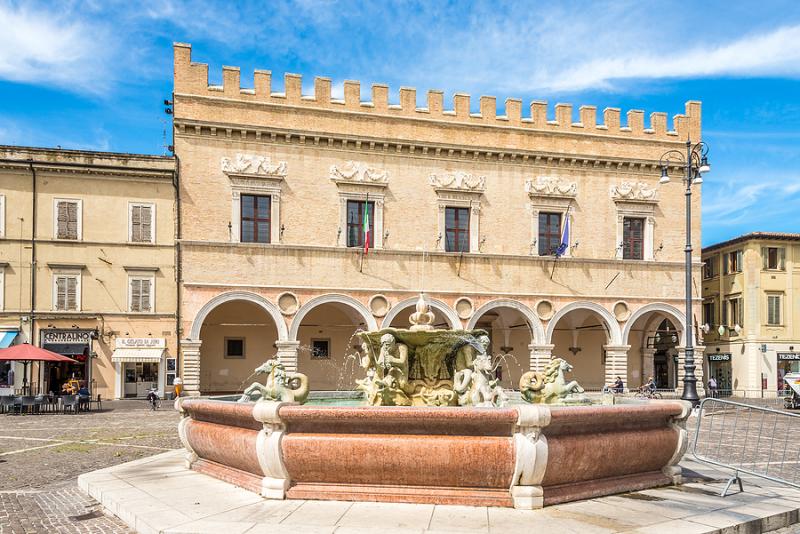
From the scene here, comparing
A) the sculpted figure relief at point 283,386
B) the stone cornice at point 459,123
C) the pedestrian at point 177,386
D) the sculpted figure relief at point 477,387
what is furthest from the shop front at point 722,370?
the sculpted figure relief at point 283,386

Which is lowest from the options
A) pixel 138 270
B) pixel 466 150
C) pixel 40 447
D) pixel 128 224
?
pixel 40 447

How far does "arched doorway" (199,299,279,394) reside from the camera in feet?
101

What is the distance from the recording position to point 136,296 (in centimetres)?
2867

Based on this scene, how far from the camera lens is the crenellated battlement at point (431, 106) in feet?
94.5

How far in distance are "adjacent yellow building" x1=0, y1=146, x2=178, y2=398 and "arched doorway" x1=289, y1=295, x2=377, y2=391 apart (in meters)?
5.99

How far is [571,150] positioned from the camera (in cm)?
3238

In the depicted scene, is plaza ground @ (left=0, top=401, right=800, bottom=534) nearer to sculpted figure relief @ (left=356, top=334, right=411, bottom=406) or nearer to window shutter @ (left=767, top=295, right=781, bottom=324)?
sculpted figure relief @ (left=356, top=334, right=411, bottom=406)

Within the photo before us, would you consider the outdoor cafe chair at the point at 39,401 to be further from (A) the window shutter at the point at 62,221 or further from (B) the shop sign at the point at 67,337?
(A) the window shutter at the point at 62,221

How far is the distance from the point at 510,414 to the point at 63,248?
84.5 feet

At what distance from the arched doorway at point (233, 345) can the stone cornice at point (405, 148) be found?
22.7 ft

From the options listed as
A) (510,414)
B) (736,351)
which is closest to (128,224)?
(510,414)

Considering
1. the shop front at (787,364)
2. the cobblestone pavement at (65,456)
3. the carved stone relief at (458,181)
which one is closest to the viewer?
the cobblestone pavement at (65,456)

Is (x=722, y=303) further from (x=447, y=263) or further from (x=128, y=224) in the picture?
(x=128, y=224)

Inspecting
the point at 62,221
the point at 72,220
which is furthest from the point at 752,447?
the point at 62,221
